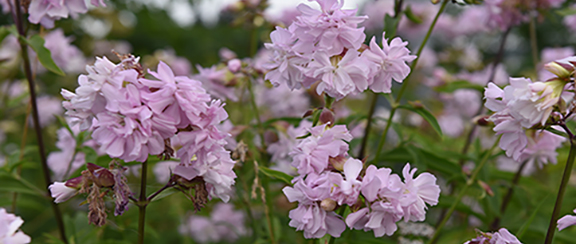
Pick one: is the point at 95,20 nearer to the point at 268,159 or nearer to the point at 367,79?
the point at 268,159

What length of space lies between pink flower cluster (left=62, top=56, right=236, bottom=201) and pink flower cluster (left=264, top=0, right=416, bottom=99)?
0.17 metres

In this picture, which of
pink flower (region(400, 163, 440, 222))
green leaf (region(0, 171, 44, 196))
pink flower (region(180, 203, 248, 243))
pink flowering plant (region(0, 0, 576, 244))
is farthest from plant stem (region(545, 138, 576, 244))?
pink flower (region(180, 203, 248, 243))

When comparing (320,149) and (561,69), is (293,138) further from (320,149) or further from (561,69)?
(561,69)

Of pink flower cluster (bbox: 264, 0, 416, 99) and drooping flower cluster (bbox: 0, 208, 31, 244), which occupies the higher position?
pink flower cluster (bbox: 264, 0, 416, 99)

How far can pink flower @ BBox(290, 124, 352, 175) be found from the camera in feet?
2.35

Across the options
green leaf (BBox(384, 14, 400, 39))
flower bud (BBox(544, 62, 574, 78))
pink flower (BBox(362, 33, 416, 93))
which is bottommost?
green leaf (BBox(384, 14, 400, 39))

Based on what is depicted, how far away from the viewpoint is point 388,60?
78cm

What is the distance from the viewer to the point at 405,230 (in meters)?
1.24

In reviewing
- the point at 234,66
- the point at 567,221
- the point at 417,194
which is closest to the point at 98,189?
the point at 417,194

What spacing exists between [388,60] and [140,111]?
415 mm

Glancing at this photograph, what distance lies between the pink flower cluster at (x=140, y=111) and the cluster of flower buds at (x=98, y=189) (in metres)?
0.07

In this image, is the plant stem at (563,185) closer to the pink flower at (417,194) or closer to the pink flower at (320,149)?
the pink flower at (417,194)

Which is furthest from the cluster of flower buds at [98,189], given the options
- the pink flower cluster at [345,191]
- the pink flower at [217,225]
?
the pink flower at [217,225]

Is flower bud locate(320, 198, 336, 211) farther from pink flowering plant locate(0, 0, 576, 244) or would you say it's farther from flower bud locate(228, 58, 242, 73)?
flower bud locate(228, 58, 242, 73)
